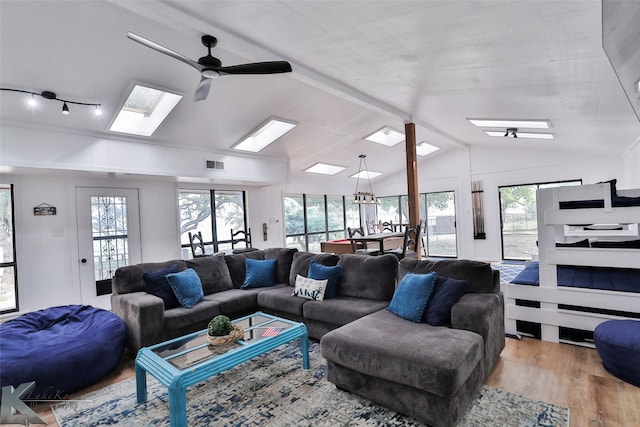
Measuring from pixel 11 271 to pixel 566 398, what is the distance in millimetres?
6271

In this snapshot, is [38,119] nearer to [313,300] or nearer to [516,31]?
[313,300]

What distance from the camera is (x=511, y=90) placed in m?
3.76

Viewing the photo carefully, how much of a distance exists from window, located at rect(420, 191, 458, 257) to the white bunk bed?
19.1 feet

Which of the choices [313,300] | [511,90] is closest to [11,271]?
[313,300]

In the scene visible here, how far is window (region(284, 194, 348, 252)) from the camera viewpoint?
8477 mm

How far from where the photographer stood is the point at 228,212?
278 inches

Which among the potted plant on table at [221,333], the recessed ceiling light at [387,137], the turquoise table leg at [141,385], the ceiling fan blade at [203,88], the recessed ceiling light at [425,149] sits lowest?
the turquoise table leg at [141,385]

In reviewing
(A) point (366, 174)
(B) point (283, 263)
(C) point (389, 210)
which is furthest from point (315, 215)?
(B) point (283, 263)

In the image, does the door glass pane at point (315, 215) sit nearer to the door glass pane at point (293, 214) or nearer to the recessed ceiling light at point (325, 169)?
the door glass pane at point (293, 214)

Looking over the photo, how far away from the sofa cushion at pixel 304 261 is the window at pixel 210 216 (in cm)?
268

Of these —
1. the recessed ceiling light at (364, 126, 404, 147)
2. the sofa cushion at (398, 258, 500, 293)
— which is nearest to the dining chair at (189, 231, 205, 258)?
the recessed ceiling light at (364, 126, 404, 147)

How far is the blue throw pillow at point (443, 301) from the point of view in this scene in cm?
262

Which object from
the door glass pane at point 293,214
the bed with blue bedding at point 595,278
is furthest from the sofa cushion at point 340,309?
the door glass pane at point 293,214

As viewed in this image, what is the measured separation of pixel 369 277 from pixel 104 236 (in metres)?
4.35
